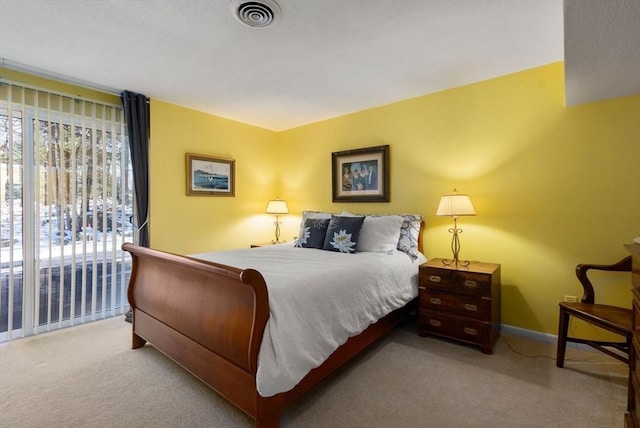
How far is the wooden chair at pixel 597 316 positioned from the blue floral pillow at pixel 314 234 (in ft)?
6.68

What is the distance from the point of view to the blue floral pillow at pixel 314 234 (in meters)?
3.15

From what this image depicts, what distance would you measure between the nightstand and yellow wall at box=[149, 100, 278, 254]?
2590 mm

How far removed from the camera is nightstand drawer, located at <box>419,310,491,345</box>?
2.40 m

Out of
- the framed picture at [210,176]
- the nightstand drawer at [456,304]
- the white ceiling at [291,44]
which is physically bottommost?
the nightstand drawer at [456,304]

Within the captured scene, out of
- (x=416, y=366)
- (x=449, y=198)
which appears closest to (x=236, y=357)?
(x=416, y=366)

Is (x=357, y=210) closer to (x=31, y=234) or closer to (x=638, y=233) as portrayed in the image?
(x=638, y=233)

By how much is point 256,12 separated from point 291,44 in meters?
0.43

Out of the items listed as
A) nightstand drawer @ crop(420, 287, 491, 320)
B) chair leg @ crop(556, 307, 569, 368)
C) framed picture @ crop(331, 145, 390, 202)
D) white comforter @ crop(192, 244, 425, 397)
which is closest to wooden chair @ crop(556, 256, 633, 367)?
chair leg @ crop(556, 307, 569, 368)

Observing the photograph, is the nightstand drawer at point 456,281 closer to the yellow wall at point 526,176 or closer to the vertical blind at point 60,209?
the yellow wall at point 526,176

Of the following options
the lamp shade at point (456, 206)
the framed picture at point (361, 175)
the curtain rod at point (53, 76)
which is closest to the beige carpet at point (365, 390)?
the lamp shade at point (456, 206)

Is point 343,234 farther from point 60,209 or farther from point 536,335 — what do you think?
point 60,209

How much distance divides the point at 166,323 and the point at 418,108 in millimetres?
3116

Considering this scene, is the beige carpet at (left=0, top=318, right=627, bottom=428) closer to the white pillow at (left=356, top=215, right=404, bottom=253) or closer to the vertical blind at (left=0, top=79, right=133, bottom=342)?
the vertical blind at (left=0, top=79, right=133, bottom=342)

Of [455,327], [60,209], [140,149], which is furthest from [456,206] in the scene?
[60,209]
